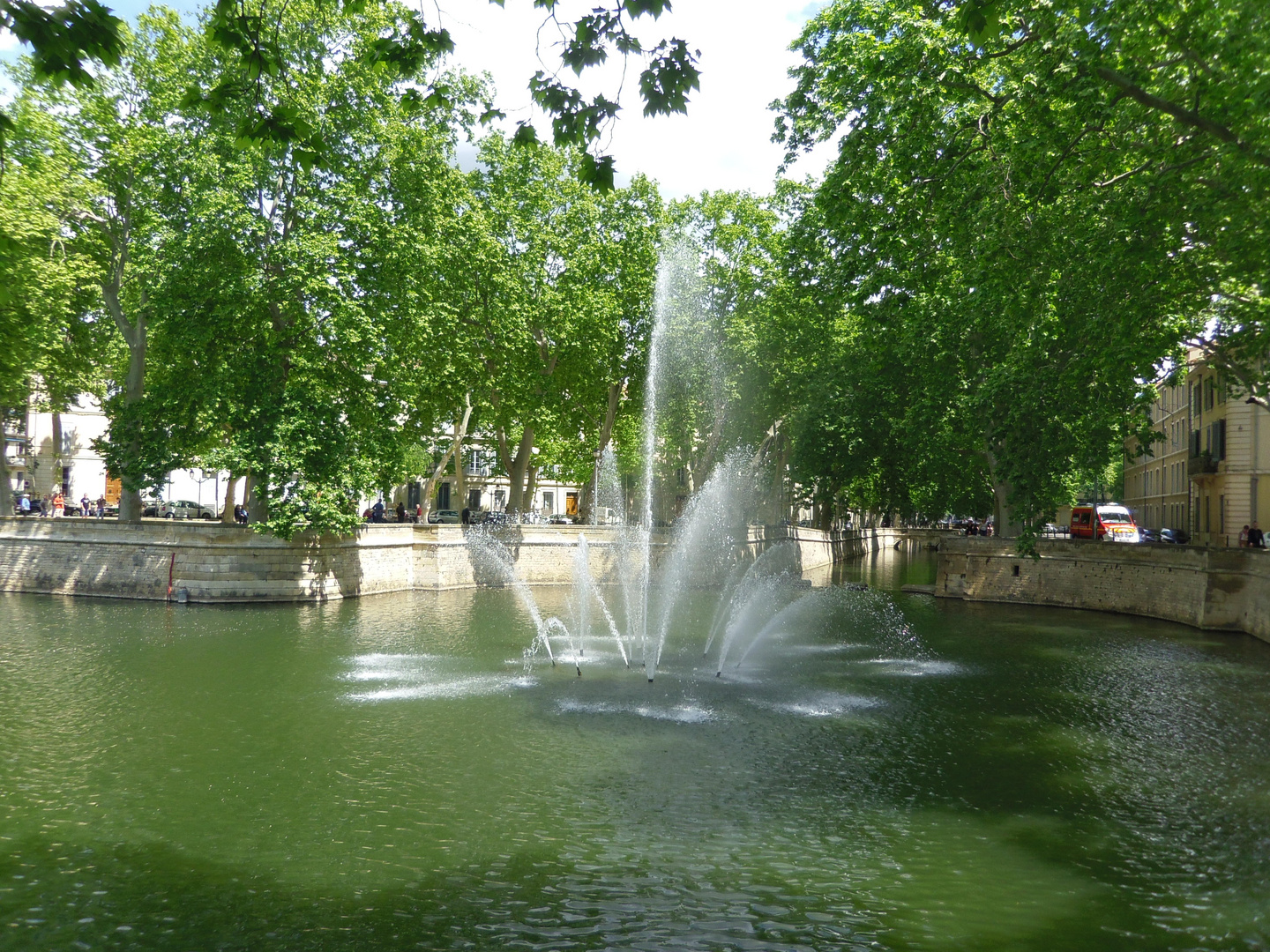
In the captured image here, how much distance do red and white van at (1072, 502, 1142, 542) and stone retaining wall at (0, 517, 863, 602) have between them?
2941cm

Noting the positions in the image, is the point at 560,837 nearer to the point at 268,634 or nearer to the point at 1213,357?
the point at 268,634

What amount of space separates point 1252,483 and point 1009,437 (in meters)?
14.1

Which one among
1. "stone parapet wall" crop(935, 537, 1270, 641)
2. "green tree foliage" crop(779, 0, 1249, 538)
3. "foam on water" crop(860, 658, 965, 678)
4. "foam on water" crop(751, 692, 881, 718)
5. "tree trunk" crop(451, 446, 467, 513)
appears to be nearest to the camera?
"green tree foliage" crop(779, 0, 1249, 538)

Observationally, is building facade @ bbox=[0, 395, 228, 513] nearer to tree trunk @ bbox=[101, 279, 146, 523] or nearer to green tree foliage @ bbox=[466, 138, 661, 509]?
tree trunk @ bbox=[101, 279, 146, 523]

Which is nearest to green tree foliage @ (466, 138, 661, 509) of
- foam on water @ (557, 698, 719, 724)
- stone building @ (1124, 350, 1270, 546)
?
stone building @ (1124, 350, 1270, 546)

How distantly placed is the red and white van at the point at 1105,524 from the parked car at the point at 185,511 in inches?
1664

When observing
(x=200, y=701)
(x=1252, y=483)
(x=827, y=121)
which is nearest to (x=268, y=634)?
(x=200, y=701)

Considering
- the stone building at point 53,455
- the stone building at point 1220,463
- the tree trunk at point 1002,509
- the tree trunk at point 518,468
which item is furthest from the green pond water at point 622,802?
the stone building at point 53,455

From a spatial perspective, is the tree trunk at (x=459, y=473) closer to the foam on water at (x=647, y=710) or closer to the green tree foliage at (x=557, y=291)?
the green tree foliage at (x=557, y=291)

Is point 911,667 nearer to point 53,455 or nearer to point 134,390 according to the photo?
point 134,390

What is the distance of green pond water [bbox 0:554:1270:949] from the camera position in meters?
7.67

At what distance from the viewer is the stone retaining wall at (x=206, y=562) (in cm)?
2838

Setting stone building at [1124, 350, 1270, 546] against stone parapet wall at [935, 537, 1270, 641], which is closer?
stone parapet wall at [935, 537, 1270, 641]

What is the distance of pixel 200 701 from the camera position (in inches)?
587
